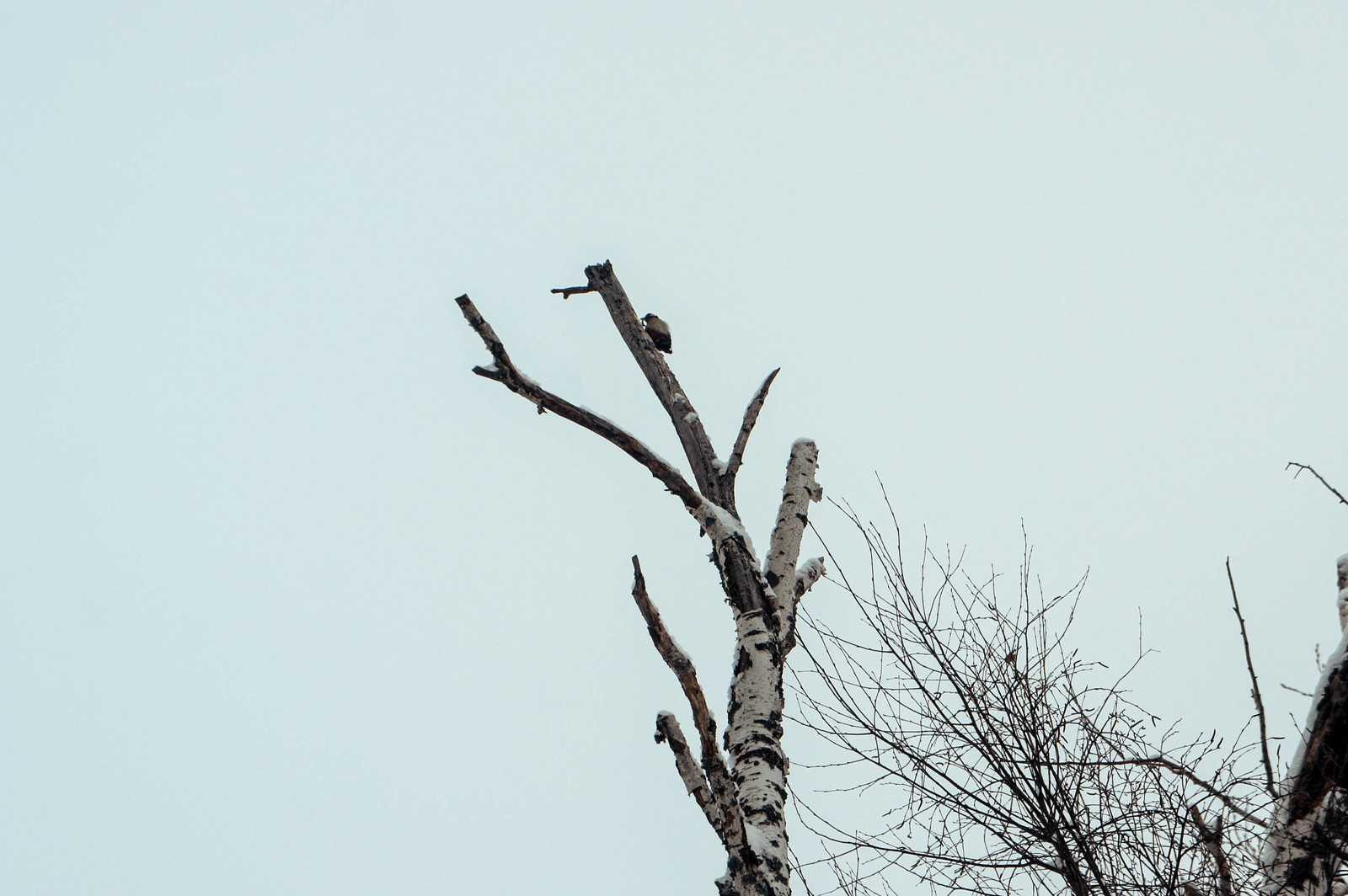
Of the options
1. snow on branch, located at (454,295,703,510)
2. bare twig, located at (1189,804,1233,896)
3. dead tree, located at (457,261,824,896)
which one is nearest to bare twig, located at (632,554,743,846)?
dead tree, located at (457,261,824,896)

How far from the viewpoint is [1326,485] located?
124 inches

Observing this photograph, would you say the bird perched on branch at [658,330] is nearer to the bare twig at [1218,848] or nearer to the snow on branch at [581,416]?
the snow on branch at [581,416]

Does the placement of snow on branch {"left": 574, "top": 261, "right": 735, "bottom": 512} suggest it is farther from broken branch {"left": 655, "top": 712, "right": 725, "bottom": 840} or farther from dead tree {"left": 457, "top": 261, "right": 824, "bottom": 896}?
broken branch {"left": 655, "top": 712, "right": 725, "bottom": 840}

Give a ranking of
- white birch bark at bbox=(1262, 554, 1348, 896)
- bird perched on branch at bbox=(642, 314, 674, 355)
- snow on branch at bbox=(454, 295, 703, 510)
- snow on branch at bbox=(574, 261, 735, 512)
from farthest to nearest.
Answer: bird perched on branch at bbox=(642, 314, 674, 355) < snow on branch at bbox=(574, 261, 735, 512) < snow on branch at bbox=(454, 295, 703, 510) < white birch bark at bbox=(1262, 554, 1348, 896)

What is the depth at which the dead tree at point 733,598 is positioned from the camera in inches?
125

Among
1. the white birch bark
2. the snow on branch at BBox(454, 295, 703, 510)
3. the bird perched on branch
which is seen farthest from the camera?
the bird perched on branch

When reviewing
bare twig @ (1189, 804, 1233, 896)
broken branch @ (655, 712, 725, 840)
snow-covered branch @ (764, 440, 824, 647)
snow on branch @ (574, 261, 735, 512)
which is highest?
snow on branch @ (574, 261, 735, 512)

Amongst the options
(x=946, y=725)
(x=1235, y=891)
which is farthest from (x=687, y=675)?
(x=1235, y=891)

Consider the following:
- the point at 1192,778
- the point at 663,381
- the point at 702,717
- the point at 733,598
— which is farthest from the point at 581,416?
the point at 1192,778

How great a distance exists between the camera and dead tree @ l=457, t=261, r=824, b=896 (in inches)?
125

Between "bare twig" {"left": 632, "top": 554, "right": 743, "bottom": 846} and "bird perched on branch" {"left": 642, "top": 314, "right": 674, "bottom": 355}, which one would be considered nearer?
"bare twig" {"left": 632, "top": 554, "right": 743, "bottom": 846}

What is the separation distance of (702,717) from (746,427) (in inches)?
70.0

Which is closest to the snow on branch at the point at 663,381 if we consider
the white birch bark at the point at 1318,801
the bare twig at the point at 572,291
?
the bare twig at the point at 572,291

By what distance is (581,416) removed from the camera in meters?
4.20
